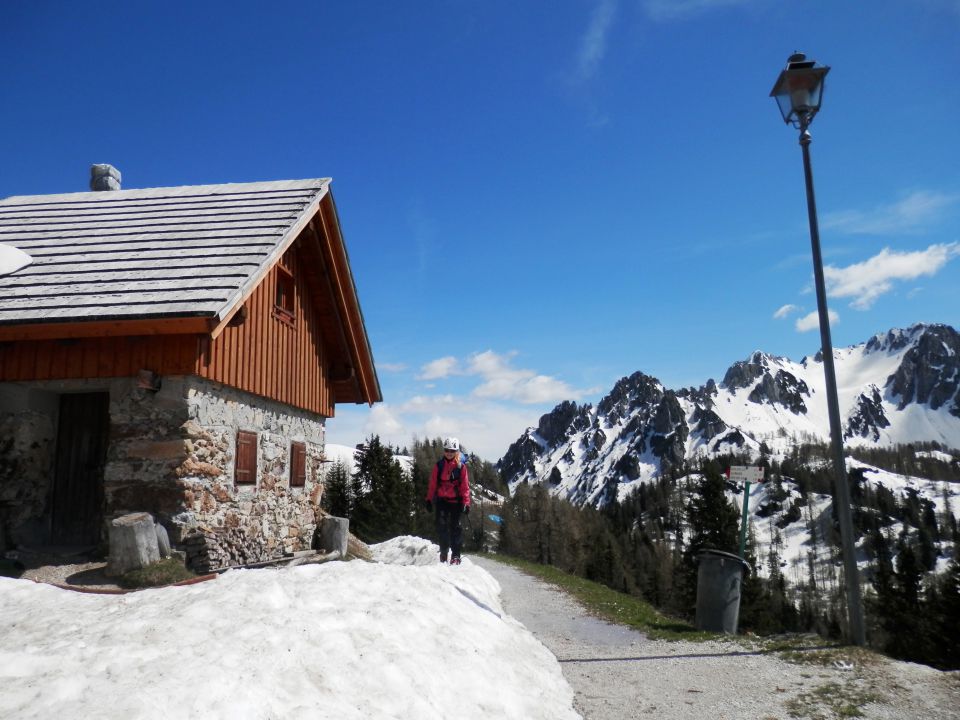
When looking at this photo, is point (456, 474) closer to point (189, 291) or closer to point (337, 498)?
point (189, 291)

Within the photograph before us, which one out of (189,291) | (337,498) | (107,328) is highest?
(189,291)

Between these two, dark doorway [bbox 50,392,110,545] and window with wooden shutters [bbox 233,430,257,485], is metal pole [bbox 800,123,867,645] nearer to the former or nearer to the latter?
window with wooden shutters [bbox 233,430,257,485]

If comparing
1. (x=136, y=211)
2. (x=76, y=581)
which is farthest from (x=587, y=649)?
(x=136, y=211)

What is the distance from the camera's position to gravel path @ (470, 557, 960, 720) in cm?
583

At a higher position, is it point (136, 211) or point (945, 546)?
point (136, 211)

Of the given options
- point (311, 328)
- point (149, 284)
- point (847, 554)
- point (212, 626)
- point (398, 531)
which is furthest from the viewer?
point (398, 531)

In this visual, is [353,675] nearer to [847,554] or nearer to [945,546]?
[847,554]

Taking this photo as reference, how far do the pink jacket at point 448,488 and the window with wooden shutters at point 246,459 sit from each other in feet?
10.0

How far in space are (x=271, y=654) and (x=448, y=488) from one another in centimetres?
618

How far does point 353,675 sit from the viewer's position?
5039 millimetres

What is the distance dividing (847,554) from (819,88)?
19.0 feet

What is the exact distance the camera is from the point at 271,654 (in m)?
4.93

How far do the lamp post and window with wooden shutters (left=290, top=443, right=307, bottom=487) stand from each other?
376 inches

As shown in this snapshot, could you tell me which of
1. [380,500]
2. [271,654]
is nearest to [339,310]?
[271,654]
